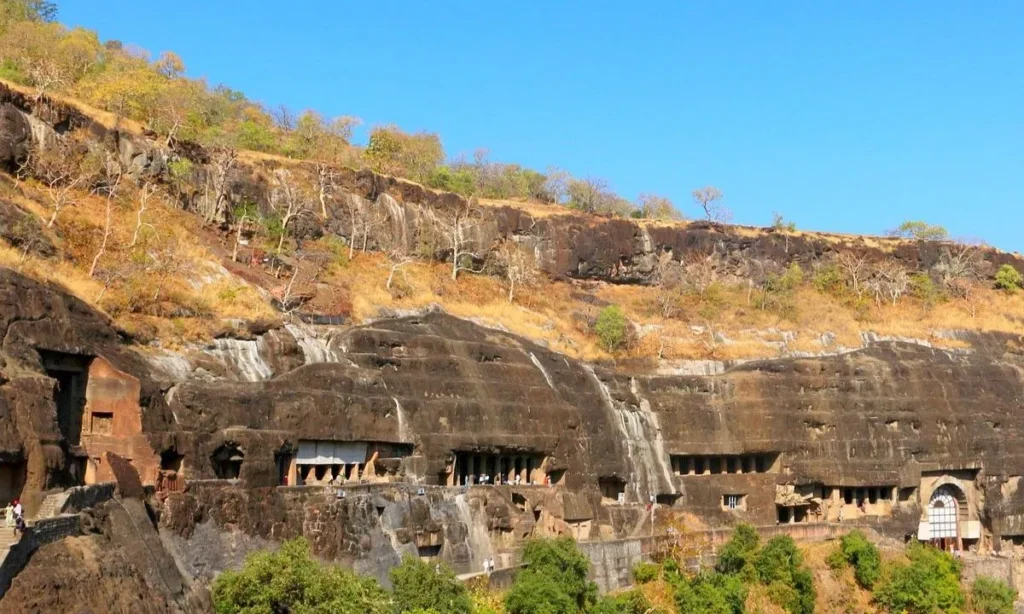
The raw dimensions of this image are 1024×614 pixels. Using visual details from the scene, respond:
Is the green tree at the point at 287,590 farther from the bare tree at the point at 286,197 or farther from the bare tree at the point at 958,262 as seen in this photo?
the bare tree at the point at 958,262

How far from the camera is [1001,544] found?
56.0 meters

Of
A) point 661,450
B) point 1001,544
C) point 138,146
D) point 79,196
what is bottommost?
point 1001,544

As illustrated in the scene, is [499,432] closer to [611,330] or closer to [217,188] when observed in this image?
[611,330]

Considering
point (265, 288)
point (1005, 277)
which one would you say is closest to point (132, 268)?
point (265, 288)

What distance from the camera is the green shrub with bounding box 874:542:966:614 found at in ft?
139

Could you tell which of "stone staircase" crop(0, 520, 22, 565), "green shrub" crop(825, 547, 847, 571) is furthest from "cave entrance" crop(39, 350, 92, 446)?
"green shrub" crop(825, 547, 847, 571)

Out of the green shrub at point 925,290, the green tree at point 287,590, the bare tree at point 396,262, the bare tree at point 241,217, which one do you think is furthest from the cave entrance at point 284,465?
the green shrub at point 925,290

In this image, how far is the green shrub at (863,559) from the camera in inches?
1718

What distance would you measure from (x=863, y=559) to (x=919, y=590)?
2222 mm

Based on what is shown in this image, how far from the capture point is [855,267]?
76.3m

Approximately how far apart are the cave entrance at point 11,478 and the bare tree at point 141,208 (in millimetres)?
22162

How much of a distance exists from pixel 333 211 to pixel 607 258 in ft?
60.9

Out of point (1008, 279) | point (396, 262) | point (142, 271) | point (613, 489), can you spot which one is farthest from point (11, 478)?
point (1008, 279)

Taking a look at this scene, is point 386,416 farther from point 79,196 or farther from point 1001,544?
point 1001,544
